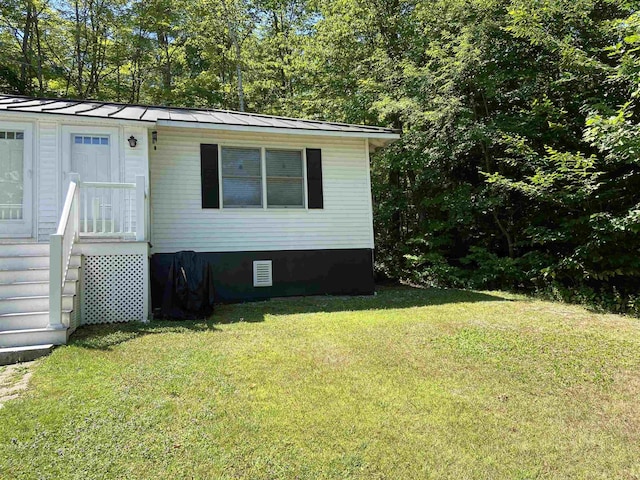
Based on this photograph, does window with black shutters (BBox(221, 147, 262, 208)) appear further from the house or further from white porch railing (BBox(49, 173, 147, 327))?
white porch railing (BBox(49, 173, 147, 327))

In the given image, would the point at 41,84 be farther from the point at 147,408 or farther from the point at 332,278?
the point at 147,408

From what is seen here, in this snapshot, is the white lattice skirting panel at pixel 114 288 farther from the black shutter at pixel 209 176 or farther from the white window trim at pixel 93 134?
the black shutter at pixel 209 176

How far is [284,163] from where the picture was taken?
25.4 ft

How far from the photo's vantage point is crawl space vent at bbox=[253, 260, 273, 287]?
7426mm

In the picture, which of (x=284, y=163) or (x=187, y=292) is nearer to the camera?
(x=187, y=292)

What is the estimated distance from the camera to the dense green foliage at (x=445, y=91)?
7.50m

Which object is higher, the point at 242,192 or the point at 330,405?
the point at 242,192

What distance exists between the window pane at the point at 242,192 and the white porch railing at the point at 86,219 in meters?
1.67

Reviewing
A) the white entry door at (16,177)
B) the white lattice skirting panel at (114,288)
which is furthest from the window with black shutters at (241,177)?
the white entry door at (16,177)

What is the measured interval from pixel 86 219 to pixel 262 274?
3.04 metres

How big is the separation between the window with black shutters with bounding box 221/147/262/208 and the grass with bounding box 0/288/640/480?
3.05 metres

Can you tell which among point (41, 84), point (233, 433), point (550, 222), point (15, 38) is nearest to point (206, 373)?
point (233, 433)

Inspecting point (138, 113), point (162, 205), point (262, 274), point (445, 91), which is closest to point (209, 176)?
point (162, 205)

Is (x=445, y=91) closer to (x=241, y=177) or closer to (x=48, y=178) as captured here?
(x=241, y=177)
